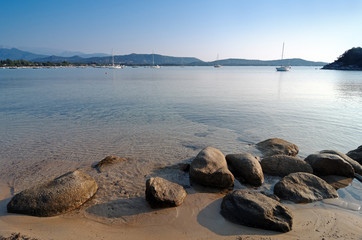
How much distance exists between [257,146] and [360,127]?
30.7 feet

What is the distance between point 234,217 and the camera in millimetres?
5699

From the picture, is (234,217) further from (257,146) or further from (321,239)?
(257,146)

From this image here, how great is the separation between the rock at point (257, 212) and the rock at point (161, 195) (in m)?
1.30

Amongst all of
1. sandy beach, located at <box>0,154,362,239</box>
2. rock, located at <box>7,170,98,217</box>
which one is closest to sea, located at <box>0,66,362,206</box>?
sandy beach, located at <box>0,154,362,239</box>

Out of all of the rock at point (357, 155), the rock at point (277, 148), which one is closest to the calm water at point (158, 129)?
the rock at point (277, 148)

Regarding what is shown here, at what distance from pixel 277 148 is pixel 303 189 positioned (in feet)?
11.9

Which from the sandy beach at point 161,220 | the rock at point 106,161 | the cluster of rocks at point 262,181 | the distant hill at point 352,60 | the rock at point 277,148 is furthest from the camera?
the distant hill at point 352,60

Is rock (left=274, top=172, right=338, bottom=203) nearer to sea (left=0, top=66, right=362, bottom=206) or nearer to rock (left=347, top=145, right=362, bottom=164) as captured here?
sea (left=0, top=66, right=362, bottom=206)

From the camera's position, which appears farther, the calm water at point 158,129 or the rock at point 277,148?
the calm water at point 158,129

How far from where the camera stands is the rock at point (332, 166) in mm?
8273

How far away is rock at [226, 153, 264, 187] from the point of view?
771 cm

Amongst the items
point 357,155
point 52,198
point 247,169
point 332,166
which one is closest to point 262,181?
point 247,169

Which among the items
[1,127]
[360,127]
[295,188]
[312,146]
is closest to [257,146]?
[312,146]

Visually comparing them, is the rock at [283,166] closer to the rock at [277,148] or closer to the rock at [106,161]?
the rock at [277,148]
